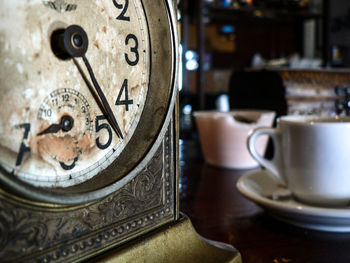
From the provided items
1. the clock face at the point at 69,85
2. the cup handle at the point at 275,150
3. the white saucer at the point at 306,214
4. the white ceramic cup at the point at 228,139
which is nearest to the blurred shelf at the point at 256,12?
the white ceramic cup at the point at 228,139

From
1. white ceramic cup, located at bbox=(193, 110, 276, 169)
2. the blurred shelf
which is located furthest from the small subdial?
the blurred shelf

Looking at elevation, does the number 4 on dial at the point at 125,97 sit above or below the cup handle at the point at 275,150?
above

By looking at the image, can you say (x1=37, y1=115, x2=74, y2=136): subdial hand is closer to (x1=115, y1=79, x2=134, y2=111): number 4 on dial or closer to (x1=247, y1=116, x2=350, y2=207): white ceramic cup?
(x1=115, y1=79, x2=134, y2=111): number 4 on dial

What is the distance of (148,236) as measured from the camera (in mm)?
396

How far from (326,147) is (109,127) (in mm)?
325

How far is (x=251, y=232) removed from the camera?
51 cm

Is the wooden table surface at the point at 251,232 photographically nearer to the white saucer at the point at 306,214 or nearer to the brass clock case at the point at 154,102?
the white saucer at the point at 306,214

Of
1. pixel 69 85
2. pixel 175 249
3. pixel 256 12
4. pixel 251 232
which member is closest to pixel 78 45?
pixel 69 85

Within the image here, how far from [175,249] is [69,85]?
0.20 m

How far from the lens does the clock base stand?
373mm

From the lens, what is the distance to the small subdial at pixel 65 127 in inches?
12.5

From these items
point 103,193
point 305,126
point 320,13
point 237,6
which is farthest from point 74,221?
point 320,13

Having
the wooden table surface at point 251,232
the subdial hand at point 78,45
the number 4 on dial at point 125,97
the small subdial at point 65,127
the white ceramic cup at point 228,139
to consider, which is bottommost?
the wooden table surface at point 251,232

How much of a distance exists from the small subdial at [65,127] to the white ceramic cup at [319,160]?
33 cm
